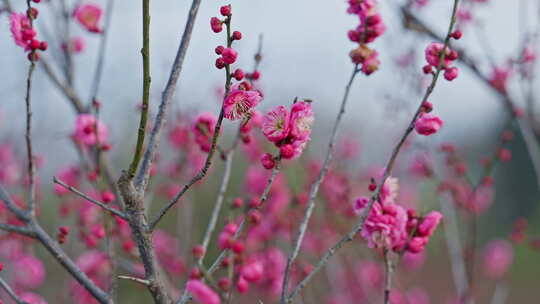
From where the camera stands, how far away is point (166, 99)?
1390 millimetres

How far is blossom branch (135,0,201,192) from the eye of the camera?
1373mm

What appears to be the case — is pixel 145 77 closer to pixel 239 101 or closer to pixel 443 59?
pixel 239 101

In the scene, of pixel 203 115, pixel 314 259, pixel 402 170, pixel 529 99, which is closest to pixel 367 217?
pixel 203 115

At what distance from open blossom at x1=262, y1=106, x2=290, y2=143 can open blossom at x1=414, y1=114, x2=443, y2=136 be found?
37 centimetres

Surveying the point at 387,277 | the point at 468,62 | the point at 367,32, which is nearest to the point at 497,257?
the point at 468,62

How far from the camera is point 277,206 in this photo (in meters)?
3.60

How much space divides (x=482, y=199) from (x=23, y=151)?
395cm

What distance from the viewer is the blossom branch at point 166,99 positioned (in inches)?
54.1

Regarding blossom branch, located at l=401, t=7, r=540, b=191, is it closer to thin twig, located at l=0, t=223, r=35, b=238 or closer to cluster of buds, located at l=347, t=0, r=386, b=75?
cluster of buds, located at l=347, t=0, r=386, b=75

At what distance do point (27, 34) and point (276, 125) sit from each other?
0.78 meters

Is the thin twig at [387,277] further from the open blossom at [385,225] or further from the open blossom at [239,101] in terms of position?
the open blossom at [239,101]

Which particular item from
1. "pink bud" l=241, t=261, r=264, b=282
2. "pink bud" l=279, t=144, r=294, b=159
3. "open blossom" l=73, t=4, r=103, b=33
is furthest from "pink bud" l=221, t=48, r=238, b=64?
"open blossom" l=73, t=4, r=103, b=33

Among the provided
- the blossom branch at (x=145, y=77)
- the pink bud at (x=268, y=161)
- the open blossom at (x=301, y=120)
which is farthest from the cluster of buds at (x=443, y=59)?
the blossom branch at (x=145, y=77)

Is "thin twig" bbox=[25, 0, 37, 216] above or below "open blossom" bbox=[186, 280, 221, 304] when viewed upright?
above
